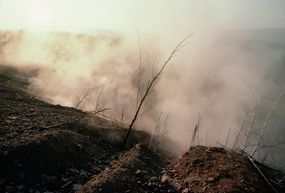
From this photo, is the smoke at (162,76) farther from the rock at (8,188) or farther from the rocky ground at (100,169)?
the rock at (8,188)

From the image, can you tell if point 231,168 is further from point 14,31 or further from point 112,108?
point 14,31

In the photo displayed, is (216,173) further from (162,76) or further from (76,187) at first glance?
(162,76)

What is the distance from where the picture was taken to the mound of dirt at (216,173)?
5.54 meters

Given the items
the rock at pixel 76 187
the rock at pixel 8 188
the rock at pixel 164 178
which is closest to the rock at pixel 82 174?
the rock at pixel 76 187

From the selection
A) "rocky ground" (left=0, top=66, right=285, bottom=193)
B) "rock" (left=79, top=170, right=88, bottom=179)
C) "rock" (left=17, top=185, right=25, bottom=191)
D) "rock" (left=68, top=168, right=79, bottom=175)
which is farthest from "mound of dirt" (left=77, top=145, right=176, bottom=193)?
"rock" (left=17, top=185, right=25, bottom=191)

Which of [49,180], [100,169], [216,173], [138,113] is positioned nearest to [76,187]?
[49,180]

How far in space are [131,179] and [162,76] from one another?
105ft

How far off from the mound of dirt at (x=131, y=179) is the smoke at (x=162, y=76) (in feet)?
65.0

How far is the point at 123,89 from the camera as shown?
33125mm

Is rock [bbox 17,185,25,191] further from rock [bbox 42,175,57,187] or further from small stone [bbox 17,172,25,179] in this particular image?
rock [bbox 42,175,57,187]

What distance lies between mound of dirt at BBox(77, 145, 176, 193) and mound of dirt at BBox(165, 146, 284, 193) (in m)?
0.36

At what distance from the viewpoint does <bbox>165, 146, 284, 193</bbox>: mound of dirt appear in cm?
554

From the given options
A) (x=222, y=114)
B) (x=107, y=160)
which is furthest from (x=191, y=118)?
(x=107, y=160)

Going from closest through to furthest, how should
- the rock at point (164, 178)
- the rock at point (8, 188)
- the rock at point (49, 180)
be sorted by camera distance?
the rock at point (8, 188) < the rock at point (49, 180) < the rock at point (164, 178)
